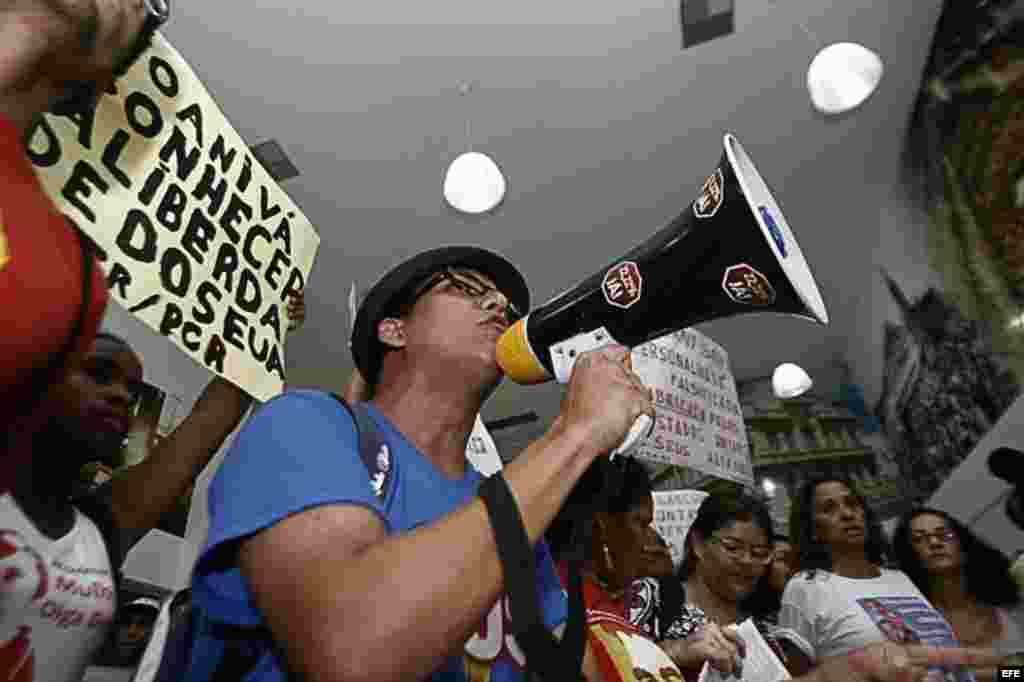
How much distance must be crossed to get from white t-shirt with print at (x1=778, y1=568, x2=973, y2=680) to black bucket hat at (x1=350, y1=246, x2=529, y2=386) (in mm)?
1655

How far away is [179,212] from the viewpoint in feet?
4.19

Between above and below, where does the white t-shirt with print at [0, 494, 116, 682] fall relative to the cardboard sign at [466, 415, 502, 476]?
below

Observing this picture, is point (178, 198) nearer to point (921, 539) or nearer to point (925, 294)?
point (921, 539)

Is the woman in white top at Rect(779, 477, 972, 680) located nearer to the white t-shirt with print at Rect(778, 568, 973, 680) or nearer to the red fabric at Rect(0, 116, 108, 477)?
the white t-shirt with print at Rect(778, 568, 973, 680)

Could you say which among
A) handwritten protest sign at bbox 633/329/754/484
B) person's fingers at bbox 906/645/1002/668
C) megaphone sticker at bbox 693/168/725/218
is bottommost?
person's fingers at bbox 906/645/1002/668

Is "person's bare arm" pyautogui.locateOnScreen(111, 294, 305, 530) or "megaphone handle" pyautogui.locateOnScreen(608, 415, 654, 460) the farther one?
"person's bare arm" pyautogui.locateOnScreen(111, 294, 305, 530)

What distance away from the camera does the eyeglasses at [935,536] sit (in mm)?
2845

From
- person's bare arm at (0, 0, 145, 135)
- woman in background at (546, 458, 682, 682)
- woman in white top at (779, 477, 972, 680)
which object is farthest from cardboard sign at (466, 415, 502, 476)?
person's bare arm at (0, 0, 145, 135)

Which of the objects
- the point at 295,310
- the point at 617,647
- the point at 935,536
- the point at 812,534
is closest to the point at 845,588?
the point at 812,534

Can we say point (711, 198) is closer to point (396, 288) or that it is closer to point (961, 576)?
point (396, 288)

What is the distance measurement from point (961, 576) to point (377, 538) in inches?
109

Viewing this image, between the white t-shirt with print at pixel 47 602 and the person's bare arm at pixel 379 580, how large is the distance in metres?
0.31

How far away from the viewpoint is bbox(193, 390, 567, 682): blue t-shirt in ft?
2.50

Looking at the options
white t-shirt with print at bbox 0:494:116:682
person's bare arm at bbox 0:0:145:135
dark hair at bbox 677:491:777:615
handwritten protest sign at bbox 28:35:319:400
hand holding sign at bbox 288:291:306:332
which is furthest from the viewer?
dark hair at bbox 677:491:777:615
